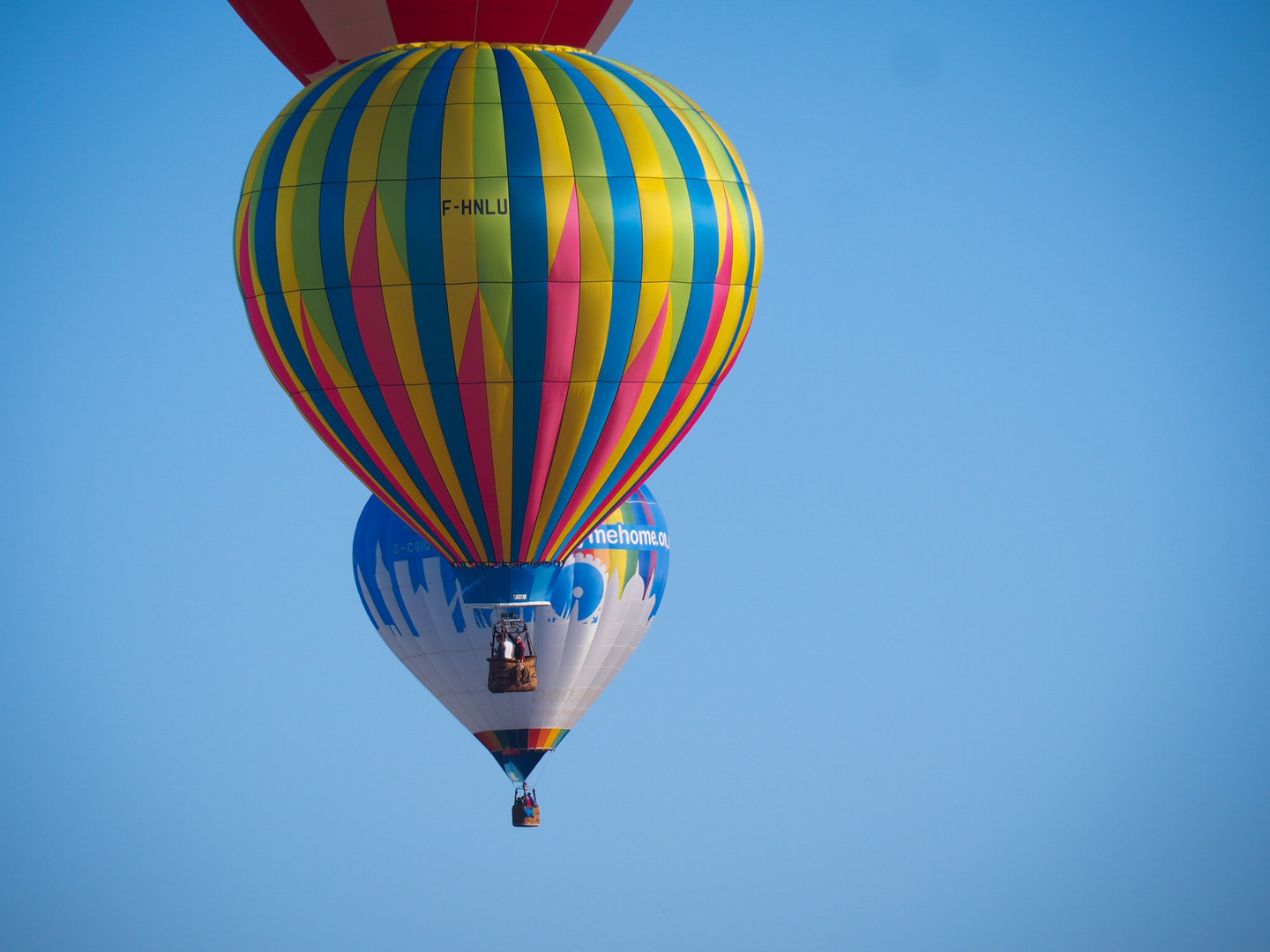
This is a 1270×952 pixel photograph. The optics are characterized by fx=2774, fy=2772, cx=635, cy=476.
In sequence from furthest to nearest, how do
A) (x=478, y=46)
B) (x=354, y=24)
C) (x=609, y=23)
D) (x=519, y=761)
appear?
(x=519, y=761) < (x=609, y=23) < (x=354, y=24) < (x=478, y=46)

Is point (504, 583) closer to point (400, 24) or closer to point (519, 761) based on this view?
point (400, 24)

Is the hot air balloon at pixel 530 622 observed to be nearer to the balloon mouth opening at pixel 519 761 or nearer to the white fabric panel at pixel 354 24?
the balloon mouth opening at pixel 519 761

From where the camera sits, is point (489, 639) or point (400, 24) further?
point (489, 639)

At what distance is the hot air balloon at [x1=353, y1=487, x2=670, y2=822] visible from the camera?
1385 inches

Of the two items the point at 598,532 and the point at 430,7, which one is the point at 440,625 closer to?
the point at 598,532

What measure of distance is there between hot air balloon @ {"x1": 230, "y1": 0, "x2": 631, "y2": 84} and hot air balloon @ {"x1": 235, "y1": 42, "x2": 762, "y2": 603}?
40 centimetres

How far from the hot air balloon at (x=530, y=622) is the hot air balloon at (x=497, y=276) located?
6.55 metres

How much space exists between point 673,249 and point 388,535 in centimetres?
967

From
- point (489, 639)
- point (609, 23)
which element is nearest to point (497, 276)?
point (609, 23)

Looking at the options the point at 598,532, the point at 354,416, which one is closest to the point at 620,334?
the point at 354,416

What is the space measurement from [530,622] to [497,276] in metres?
8.92

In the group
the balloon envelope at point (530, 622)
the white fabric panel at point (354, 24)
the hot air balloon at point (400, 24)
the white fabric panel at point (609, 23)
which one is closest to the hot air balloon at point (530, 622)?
the balloon envelope at point (530, 622)

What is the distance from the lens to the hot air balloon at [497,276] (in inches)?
1061

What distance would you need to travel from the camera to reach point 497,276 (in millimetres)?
26891
